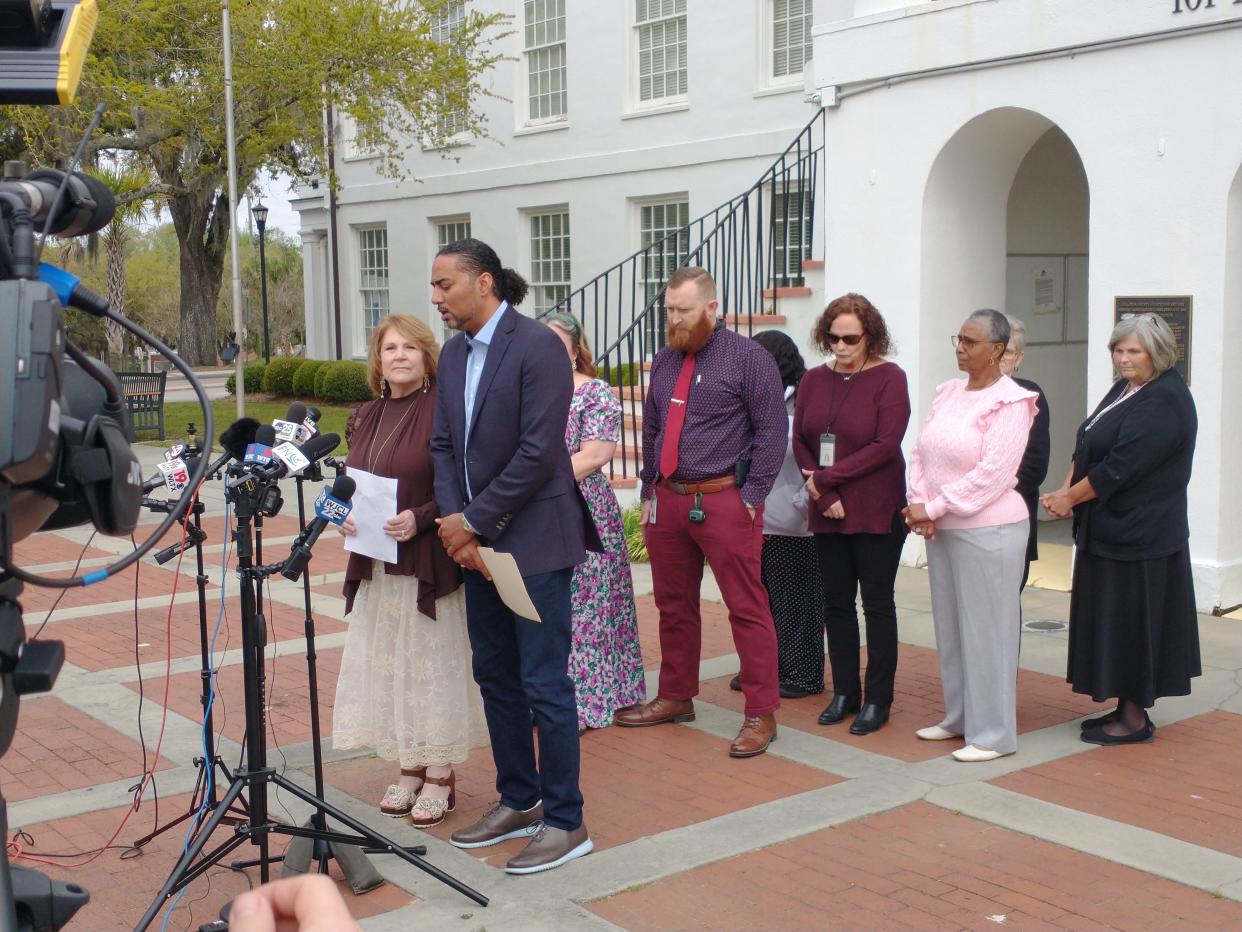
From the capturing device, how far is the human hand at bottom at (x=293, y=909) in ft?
5.08

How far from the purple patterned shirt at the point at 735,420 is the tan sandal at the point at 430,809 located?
1.67m

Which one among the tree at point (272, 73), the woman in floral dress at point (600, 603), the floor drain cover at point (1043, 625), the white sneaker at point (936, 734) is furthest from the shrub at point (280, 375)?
the white sneaker at point (936, 734)

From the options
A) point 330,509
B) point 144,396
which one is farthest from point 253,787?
point 144,396

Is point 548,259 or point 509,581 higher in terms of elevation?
point 548,259

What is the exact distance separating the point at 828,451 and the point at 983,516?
80 cm

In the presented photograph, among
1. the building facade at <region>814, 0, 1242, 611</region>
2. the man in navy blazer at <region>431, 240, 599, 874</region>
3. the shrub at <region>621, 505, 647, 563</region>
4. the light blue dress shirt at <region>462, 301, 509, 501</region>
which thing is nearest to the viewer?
the man in navy blazer at <region>431, 240, 599, 874</region>

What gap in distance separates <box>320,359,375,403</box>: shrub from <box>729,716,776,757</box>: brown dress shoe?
57.3 feet

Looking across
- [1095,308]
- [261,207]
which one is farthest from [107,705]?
[261,207]

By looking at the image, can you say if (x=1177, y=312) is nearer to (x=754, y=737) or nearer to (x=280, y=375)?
(x=754, y=737)

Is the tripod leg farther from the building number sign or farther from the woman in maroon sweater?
the building number sign

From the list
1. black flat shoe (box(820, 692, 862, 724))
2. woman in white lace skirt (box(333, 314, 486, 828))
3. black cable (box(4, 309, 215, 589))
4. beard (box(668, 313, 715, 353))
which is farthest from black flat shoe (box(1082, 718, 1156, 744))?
black cable (box(4, 309, 215, 589))

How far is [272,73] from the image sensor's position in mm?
17969

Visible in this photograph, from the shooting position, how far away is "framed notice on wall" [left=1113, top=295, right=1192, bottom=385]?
26.0ft

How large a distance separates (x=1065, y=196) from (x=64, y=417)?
988 centimetres
